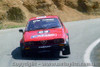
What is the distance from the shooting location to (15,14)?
32312mm

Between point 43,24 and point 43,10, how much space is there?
2493 centimetres

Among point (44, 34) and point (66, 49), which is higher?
point (44, 34)

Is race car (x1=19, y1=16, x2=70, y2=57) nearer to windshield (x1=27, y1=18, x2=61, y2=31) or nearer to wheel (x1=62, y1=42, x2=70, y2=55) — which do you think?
wheel (x1=62, y1=42, x2=70, y2=55)

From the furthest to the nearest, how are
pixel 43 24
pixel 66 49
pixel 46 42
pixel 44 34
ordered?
pixel 43 24 → pixel 44 34 → pixel 66 49 → pixel 46 42

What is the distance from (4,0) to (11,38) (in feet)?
56.4

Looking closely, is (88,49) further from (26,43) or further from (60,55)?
(26,43)

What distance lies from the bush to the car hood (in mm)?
20419

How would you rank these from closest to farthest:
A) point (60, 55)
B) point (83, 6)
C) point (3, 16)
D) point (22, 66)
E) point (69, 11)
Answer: point (22, 66), point (60, 55), point (3, 16), point (69, 11), point (83, 6)

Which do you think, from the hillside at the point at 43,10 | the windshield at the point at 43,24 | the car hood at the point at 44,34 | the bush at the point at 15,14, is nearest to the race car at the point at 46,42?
the car hood at the point at 44,34

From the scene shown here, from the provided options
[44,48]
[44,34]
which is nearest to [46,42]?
[44,48]

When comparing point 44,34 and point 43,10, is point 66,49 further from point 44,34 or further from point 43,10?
point 43,10

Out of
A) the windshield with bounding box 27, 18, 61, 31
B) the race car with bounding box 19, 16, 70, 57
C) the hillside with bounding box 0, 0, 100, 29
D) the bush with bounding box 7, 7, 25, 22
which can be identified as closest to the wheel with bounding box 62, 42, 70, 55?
the race car with bounding box 19, 16, 70, 57

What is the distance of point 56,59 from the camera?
10.7 meters

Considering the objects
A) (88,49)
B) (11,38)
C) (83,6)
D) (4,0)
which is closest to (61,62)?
(88,49)
